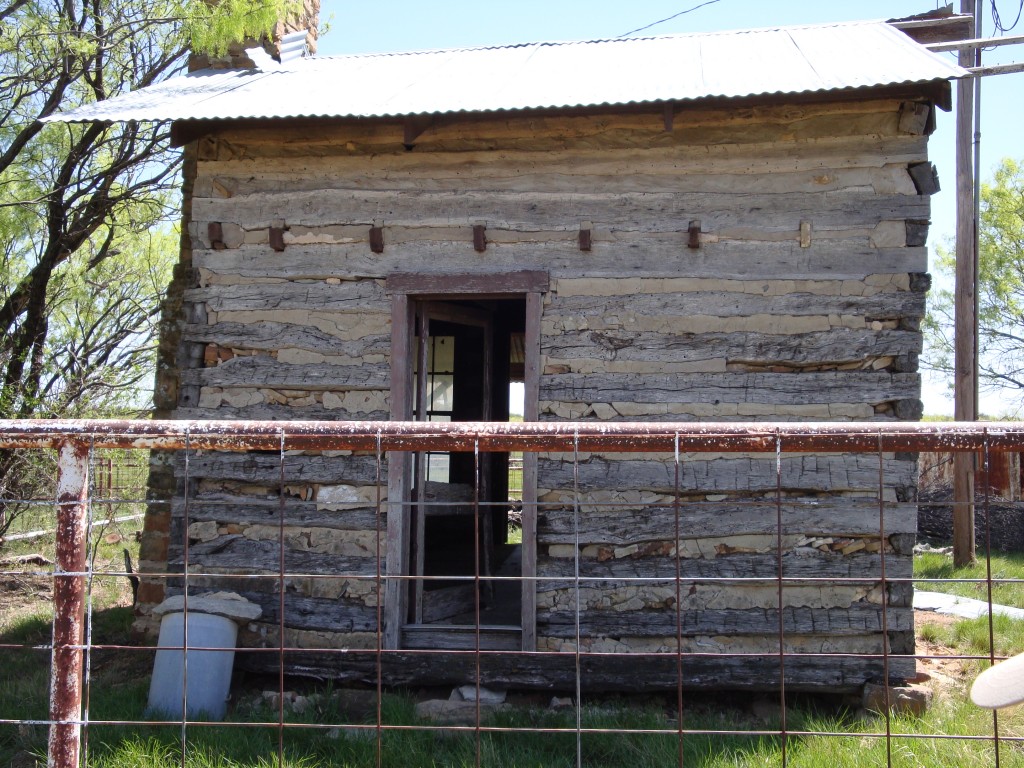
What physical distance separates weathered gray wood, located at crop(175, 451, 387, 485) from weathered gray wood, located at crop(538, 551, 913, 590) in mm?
1322

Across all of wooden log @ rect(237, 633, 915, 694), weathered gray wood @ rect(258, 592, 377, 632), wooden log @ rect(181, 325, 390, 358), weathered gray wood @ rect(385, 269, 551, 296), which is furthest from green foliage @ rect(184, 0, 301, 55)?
wooden log @ rect(237, 633, 915, 694)

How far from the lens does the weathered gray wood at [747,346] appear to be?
5438mm

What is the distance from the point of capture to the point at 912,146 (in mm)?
5477

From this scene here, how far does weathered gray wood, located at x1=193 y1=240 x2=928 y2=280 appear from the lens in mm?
5508

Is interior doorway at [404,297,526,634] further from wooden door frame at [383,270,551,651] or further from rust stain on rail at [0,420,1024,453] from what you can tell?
rust stain on rail at [0,420,1024,453]

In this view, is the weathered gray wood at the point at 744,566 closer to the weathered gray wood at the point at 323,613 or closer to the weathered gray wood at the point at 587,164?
the weathered gray wood at the point at 323,613

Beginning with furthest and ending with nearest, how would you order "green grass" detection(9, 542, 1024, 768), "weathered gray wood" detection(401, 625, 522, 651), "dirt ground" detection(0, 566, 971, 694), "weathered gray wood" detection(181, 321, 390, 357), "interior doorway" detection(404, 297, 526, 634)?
"interior doorway" detection(404, 297, 526, 634)
"weathered gray wood" detection(181, 321, 390, 357)
"weathered gray wood" detection(401, 625, 522, 651)
"dirt ground" detection(0, 566, 971, 694)
"green grass" detection(9, 542, 1024, 768)

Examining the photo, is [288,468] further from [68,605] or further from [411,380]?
[68,605]

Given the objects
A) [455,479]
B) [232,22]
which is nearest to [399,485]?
[455,479]

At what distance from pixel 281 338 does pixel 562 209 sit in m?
2.07

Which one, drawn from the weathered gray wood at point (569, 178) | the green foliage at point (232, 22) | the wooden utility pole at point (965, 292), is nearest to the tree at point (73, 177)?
the green foliage at point (232, 22)

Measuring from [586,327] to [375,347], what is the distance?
1397 millimetres

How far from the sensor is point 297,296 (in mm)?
5980

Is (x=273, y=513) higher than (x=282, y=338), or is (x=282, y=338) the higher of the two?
(x=282, y=338)
